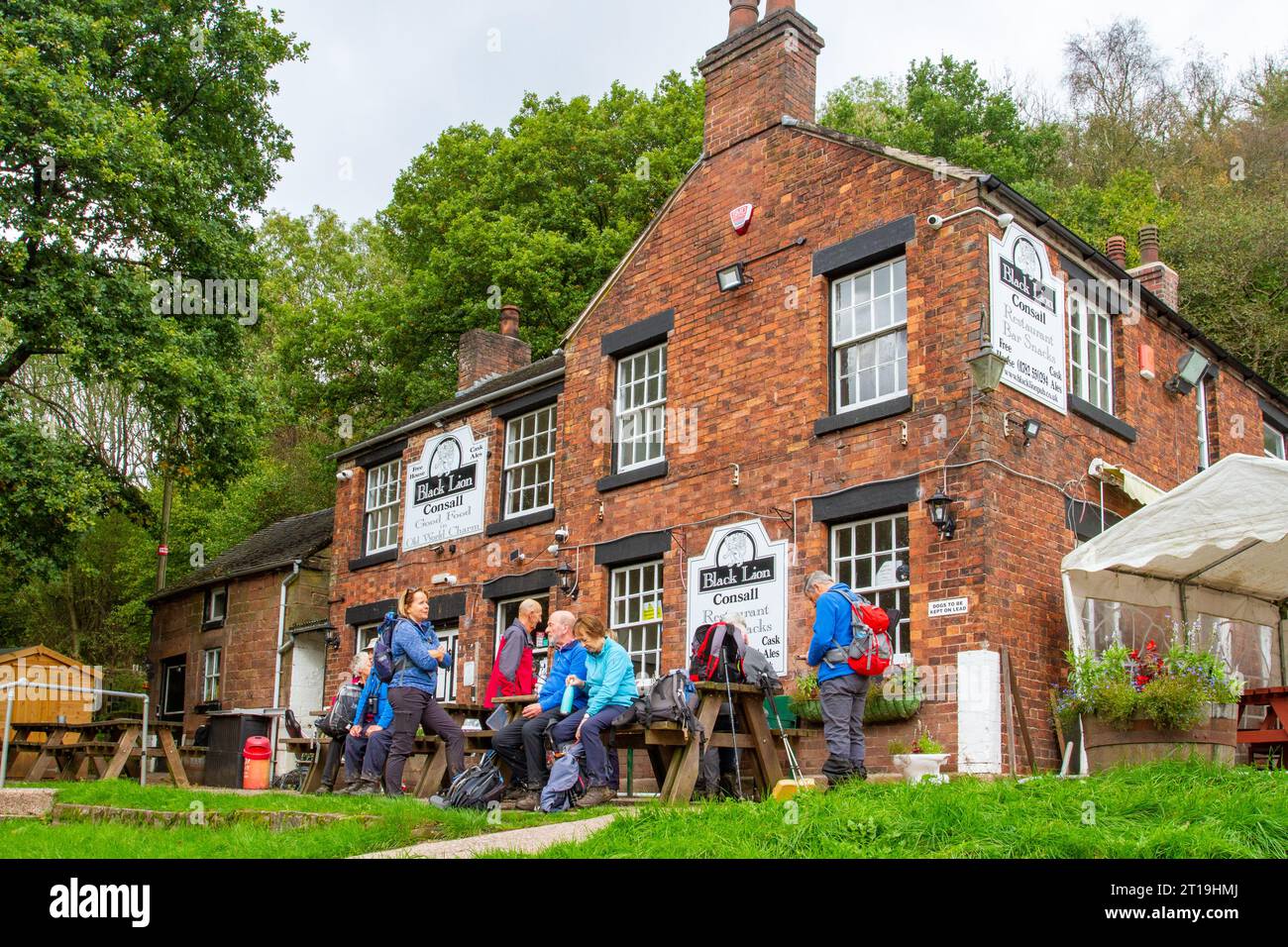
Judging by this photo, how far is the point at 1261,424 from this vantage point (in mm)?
18594

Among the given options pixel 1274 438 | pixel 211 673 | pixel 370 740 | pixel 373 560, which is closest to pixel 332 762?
pixel 370 740

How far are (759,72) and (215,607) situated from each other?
1599 cm

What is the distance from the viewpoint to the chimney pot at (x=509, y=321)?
24.1 m

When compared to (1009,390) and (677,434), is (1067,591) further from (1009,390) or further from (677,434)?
(677,434)

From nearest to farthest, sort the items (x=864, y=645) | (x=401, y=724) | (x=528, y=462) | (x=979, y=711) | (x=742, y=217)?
(x=864, y=645)
(x=401, y=724)
(x=979, y=711)
(x=742, y=217)
(x=528, y=462)

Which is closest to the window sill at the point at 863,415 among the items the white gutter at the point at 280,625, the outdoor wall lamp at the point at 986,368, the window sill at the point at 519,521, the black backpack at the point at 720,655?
the outdoor wall lamp at the point at 986,368

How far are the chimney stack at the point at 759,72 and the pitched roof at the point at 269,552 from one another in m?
11.8

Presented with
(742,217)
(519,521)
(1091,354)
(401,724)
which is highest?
(742,217)

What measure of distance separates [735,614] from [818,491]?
5.67 ft

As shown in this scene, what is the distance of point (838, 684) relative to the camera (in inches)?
391

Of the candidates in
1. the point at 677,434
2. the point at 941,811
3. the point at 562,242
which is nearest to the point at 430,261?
the point at 562,242

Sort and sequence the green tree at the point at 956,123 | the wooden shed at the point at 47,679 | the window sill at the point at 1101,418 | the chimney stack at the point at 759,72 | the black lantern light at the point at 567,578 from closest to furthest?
1. the window sill at the point at 1101,418
2. the chimney stack at the point at 759,72
3. the black lantern light at the point at 567,578
4. the wooden shed at the point at 47,679
5. the green tree at the point at 956,123

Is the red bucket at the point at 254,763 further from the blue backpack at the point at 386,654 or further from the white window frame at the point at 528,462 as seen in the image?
the blue backpack at the point at 386,654

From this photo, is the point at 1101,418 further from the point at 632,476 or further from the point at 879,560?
the point at 632,476
